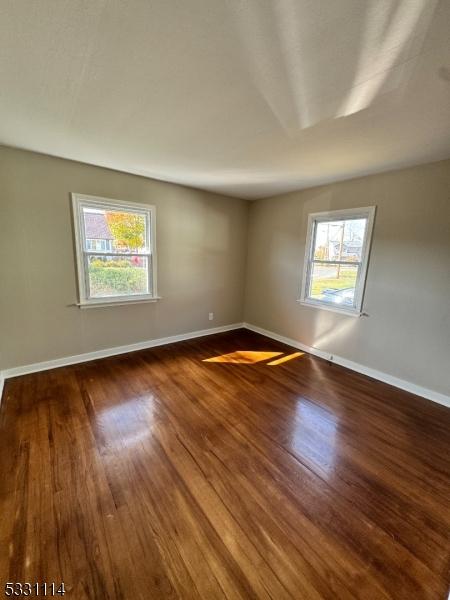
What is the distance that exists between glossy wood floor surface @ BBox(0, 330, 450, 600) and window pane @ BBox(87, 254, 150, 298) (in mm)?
1193

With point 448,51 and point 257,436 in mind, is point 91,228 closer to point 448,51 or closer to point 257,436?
point 257,436

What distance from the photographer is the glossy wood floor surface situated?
46.3 inches

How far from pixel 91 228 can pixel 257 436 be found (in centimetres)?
304

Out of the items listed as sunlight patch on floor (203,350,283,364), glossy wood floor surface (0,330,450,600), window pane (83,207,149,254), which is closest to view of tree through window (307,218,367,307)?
sunlight patch on floor (203,350,283,364)

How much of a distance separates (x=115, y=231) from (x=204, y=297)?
1.79 m

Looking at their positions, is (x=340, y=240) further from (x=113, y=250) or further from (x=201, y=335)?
(x=113, y=250)

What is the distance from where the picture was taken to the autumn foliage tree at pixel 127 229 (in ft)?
10.9

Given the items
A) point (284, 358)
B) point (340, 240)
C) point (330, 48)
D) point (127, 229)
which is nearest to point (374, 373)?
point (284, 358)

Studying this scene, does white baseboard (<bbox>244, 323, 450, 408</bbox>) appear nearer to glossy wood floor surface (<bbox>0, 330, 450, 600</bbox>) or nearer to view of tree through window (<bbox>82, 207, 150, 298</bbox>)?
glossy wood floor surface (<bbox>0, 330, 450, 600</bbox>)

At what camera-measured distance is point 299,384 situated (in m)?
2.95

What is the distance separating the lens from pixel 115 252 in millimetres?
3346

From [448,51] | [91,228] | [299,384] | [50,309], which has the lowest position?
[299,384]

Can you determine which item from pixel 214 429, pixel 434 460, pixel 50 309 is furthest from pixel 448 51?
pixel 50 309

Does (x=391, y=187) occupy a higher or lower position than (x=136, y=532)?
higher
